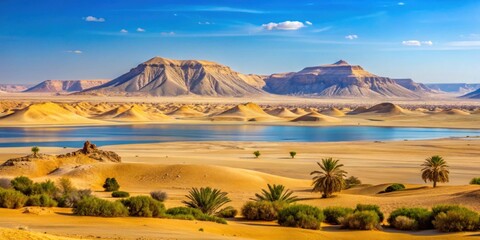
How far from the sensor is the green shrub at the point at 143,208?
17703mm

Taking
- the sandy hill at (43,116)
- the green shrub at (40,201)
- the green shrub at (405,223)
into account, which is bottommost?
the green shrub at (405,223)

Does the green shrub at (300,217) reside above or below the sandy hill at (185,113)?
below

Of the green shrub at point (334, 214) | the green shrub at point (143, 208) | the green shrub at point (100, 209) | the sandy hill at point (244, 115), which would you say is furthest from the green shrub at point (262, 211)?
the sandy hill at point (244, 115)

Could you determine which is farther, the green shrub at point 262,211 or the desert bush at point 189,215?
the green shrub at point 262,211

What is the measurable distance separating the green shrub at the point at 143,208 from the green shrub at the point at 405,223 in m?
7.32

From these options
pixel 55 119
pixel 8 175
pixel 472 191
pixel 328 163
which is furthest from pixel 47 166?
pixel 55 119

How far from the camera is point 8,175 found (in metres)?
34.1

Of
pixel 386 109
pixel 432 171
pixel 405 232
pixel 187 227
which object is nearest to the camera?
pixel 187 227

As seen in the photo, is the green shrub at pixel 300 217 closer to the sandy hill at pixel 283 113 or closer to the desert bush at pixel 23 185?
the desert bush at pixel 23 185

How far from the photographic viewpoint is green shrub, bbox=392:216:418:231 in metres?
18.5

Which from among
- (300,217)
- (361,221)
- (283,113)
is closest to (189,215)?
(300,217)

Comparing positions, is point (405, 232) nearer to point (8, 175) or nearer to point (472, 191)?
point (472, 191)

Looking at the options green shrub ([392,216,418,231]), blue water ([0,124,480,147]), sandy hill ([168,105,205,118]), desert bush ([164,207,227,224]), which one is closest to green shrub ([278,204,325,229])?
desert bush ([164,207,227,224])

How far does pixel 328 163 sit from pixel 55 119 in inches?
3700
